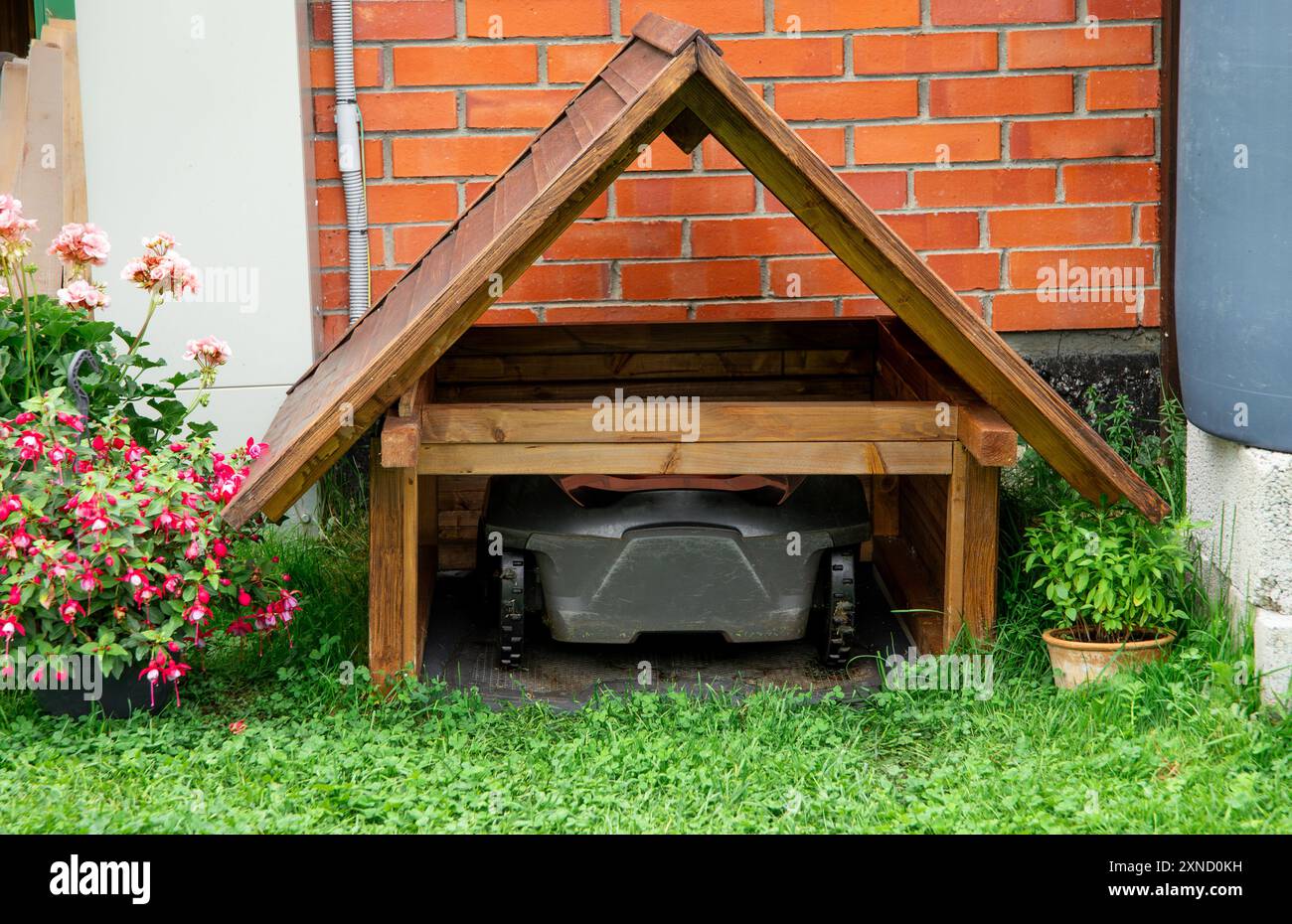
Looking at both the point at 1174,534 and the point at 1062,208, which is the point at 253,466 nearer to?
the point at 1174,534

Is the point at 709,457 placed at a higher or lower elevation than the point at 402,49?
lower

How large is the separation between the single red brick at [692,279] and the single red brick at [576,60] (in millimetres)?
592

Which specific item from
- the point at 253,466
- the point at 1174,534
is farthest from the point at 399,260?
the point at 1174,534

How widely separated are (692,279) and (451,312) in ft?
5.17

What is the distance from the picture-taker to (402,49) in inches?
157

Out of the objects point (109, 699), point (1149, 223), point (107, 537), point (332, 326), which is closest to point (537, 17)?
point (332, 326)

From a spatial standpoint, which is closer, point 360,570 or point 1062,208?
point 360,570

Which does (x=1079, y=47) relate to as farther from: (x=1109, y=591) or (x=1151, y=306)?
(x=1109, y=591)

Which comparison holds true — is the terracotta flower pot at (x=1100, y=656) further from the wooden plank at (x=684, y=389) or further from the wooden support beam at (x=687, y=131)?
the wooden support beam at (x=687, y=131)

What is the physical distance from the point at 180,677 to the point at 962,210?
2632 millimetres

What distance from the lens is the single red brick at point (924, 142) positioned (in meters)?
4.05

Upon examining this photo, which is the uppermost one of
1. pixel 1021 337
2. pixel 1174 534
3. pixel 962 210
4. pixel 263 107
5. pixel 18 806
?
pixel 263 107

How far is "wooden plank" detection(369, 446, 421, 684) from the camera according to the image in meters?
2.97

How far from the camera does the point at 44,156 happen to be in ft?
13.0
